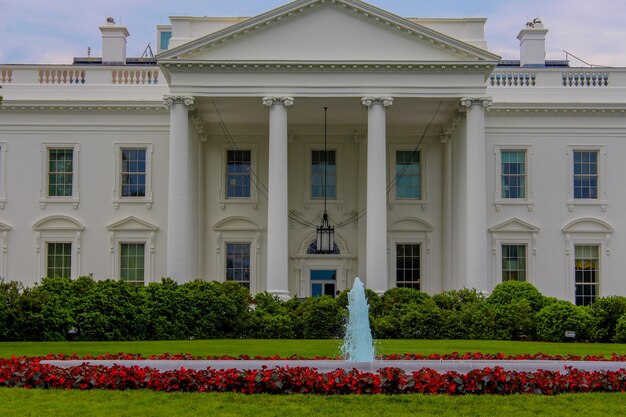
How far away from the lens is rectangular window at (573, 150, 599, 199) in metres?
39.7

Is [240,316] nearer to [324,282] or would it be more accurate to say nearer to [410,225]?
[324,282]

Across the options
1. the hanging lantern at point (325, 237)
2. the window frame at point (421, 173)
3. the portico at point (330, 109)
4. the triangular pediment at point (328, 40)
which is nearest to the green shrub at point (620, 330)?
the portico at point (330, 109)

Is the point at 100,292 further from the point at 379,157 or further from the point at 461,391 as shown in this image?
the point at 461,391

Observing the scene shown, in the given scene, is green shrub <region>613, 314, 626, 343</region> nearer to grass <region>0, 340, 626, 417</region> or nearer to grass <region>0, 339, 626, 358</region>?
grass <region>0, 339, 626, 358</region>

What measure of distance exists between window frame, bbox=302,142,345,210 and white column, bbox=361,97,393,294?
5800 mm

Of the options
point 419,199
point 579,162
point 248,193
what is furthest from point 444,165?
point 248,193

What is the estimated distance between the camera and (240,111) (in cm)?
3797

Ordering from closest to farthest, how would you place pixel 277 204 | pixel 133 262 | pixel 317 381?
pixel 317 381 → pixel 277 204 → pixel 133 262

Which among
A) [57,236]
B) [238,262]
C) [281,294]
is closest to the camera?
[281,294]

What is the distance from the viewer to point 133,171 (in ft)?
129

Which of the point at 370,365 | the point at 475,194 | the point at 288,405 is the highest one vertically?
the point at 475,194

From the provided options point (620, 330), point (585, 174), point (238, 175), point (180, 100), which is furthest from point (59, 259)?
point (620, 330)

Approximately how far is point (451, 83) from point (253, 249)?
1112 cm

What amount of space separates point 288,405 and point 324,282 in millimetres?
26046
